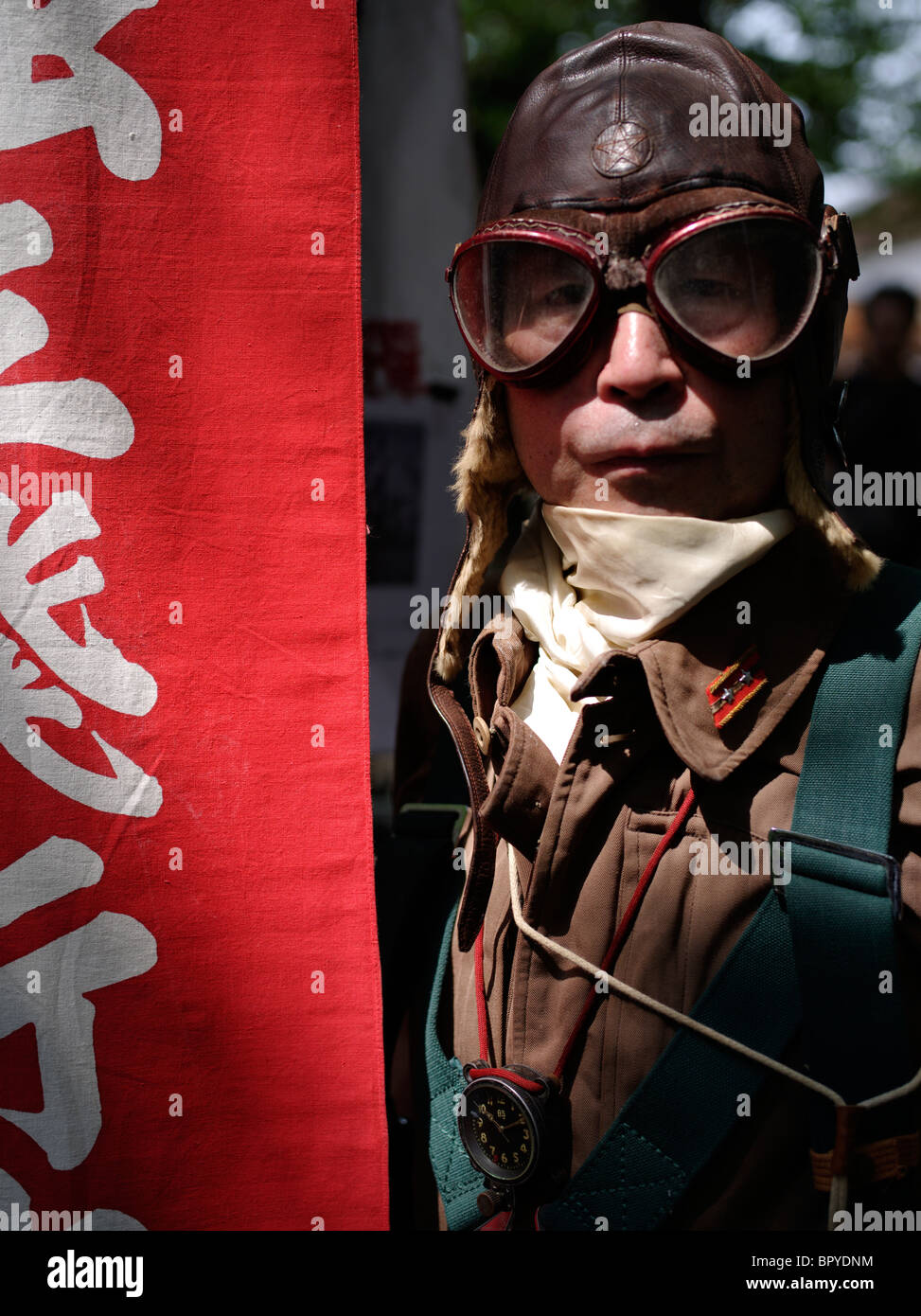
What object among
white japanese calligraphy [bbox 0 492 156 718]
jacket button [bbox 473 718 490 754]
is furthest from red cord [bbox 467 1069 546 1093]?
white japanese calligraphy [bbox 0 492 156 718]

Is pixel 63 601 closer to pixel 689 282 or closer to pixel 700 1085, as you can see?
pixel 689 282

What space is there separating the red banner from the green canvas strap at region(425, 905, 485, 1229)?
0.36 feet

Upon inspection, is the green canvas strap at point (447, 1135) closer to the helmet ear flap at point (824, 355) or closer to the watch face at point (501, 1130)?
the watch face at point (501, 1130)

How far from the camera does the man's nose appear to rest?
150 cm

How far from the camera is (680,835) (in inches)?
59.2

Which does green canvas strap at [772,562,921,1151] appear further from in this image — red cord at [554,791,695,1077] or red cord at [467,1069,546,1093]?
red cord at [467,1069,546,1093]

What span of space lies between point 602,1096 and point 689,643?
2.20 feet

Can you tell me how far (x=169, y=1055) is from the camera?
64.7 inches

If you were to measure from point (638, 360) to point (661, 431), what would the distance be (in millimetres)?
105

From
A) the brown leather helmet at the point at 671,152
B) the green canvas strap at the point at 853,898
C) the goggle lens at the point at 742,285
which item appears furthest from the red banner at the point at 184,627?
the green canvas strap at the point at 853,898

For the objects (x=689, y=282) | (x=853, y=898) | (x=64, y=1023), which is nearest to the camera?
(x=853, y=898)

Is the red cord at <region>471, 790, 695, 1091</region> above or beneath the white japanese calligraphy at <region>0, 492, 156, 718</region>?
beneath

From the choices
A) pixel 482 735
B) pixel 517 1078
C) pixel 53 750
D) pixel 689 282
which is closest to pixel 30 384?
pixel 53 750

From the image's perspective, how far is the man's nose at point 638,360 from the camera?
1500mm
